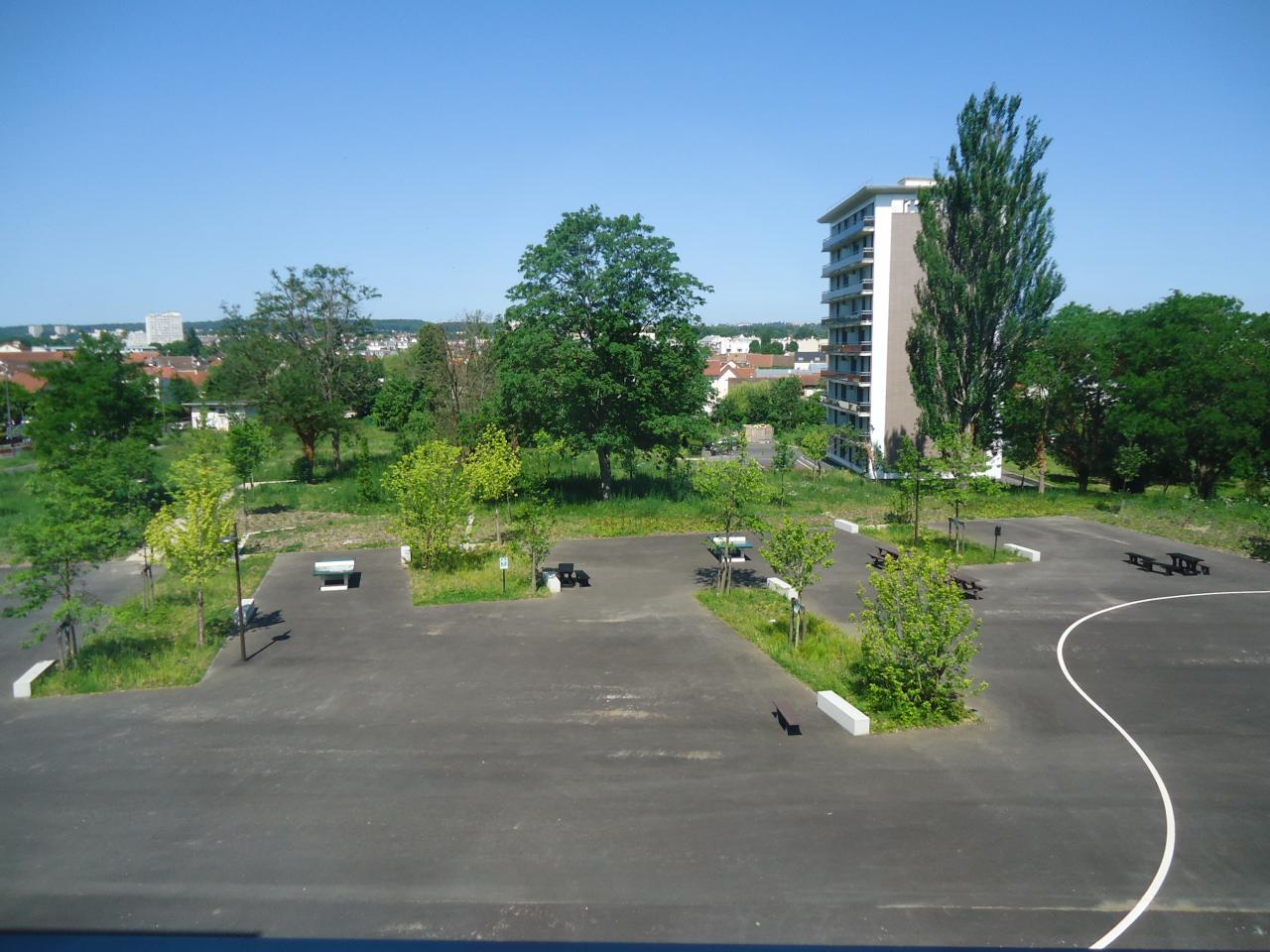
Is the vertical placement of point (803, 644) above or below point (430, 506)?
below

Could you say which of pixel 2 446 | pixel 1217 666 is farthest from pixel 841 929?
pixel 2 446

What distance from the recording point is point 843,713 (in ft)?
42.6

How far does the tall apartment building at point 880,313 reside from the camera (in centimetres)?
5228

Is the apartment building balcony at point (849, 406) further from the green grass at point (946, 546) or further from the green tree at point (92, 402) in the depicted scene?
the green tree at point (92, 402)

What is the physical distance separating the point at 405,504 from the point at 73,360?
66.4 feet

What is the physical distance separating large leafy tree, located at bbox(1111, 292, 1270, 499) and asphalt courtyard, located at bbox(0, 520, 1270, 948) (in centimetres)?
1984

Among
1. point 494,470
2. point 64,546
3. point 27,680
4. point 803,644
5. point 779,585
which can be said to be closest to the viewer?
point 27,680

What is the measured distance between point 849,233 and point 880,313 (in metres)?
7.62

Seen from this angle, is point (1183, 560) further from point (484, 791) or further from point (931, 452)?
point (931, 452)

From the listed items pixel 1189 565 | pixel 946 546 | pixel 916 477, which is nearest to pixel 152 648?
pixel 916 477

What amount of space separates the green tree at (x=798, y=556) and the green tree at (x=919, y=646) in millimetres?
2990

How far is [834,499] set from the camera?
3525cm

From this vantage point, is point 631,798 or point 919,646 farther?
point 919,646

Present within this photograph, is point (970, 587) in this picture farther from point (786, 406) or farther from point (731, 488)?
point (786, 406)
